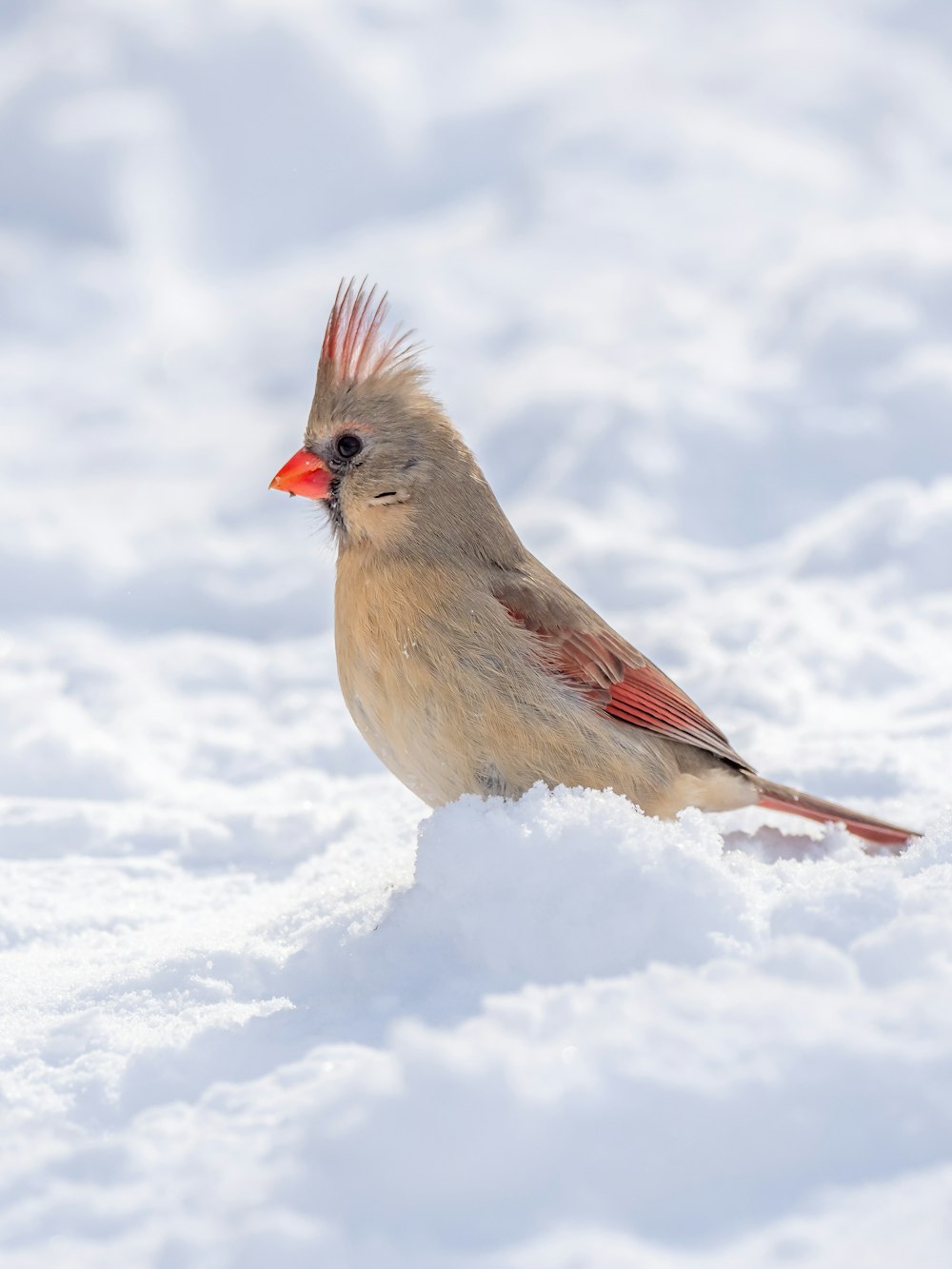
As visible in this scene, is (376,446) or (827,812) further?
(827,812)

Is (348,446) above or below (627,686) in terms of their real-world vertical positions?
above

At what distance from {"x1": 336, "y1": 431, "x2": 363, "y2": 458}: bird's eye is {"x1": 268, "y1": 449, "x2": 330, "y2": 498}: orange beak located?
0.17 feet

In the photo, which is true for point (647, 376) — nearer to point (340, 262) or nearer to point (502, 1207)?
point (340, 262)

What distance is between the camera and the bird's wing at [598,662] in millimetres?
2842

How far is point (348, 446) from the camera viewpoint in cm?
299

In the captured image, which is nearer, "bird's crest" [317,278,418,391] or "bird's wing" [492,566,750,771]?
"bird's wing" [492,566,750,771]

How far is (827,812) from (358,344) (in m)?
1.59

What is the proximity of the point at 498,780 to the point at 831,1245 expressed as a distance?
129cm

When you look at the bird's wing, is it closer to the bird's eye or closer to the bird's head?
the bird's head

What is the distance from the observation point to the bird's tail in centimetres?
331

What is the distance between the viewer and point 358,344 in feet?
9.88

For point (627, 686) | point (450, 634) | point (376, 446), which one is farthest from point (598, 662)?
point (376, 446)

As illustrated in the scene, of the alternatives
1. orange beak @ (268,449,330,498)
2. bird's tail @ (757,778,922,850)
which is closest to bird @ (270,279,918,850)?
orange beak @ (268,449,330,498)

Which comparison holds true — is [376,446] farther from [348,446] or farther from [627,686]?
[627,686]
